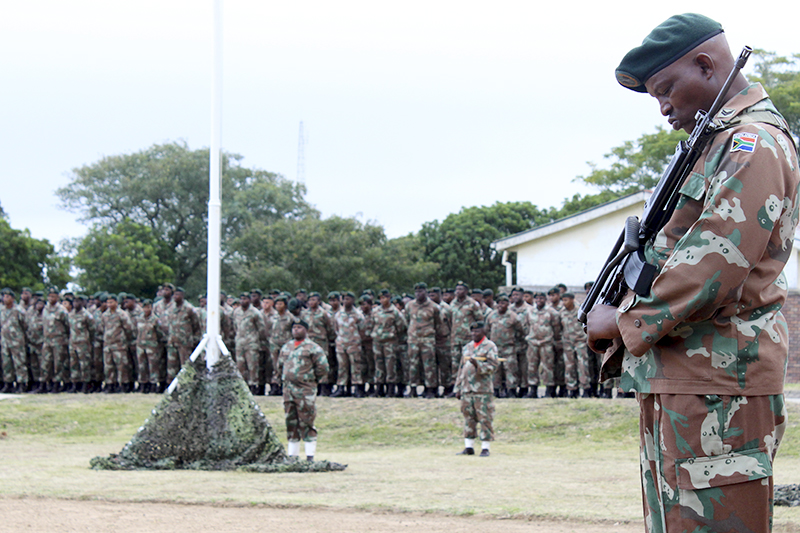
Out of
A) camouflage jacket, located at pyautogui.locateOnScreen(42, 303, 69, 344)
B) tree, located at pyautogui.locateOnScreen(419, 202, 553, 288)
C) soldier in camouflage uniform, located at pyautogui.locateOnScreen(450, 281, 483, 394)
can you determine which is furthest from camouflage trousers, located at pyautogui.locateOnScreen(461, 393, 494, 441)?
tree, located at pyautogui.locateOnScreen(419, 202, 553, 288)

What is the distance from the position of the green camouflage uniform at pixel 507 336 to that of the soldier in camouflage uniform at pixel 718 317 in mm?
13348

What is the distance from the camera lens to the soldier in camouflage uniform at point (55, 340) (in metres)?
19.0

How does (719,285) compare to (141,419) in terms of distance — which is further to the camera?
(141,419)

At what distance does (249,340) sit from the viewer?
691 inches

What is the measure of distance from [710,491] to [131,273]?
39081 millimetres

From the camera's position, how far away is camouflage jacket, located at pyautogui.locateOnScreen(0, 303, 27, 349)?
19.2 m

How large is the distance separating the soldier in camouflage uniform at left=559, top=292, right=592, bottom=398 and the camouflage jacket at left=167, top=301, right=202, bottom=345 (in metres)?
7.77

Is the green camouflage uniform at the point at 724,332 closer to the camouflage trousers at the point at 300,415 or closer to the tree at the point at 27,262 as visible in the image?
the camouflage trousers at the point at 300,415

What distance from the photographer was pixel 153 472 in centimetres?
978

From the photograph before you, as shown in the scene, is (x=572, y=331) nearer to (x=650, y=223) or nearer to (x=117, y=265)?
(x=650, y=223)

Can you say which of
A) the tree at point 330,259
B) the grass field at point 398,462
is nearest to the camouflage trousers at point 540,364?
the grass field at point 398,462

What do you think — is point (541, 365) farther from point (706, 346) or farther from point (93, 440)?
point (706, 346)

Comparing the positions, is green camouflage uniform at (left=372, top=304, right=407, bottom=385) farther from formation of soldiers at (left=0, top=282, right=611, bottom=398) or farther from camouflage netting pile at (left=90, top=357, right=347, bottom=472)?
camouflage netting pile at (left=90, top=357, right=347, bottom=472)

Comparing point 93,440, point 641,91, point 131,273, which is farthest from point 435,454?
point 131,273
